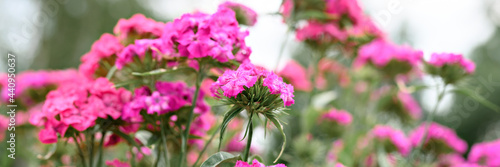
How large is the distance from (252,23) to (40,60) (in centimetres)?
304

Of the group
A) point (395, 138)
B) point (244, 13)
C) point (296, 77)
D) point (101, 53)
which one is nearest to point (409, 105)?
point (395, 138)

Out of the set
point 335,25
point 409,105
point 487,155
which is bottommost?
point 487,155

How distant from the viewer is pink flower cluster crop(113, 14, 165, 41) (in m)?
1.33

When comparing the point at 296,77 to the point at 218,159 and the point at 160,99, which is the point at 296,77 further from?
the point at 218,159

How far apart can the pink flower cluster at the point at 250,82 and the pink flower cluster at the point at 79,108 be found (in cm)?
42

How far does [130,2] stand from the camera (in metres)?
10.9

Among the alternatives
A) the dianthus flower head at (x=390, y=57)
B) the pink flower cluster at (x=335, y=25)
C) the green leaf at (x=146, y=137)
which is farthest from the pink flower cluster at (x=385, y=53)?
the green leaf at (x=146, y=137)

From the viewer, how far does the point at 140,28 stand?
52.6 inches

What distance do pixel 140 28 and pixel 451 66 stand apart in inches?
47.1

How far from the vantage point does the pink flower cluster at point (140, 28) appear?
4.35 ft

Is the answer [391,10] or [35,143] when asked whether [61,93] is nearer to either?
[35,143]

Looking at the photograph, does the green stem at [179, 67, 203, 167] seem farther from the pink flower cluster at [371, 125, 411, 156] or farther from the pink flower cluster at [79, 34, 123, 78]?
the pink flower cluster at [371, 125, 411, 156]

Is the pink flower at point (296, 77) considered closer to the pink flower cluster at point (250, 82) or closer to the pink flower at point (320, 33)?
the pink flower at point (320, 33)

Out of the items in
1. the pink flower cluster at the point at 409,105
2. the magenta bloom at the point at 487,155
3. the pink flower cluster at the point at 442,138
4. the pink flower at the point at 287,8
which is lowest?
the magenta bloom at the point at 487,155
